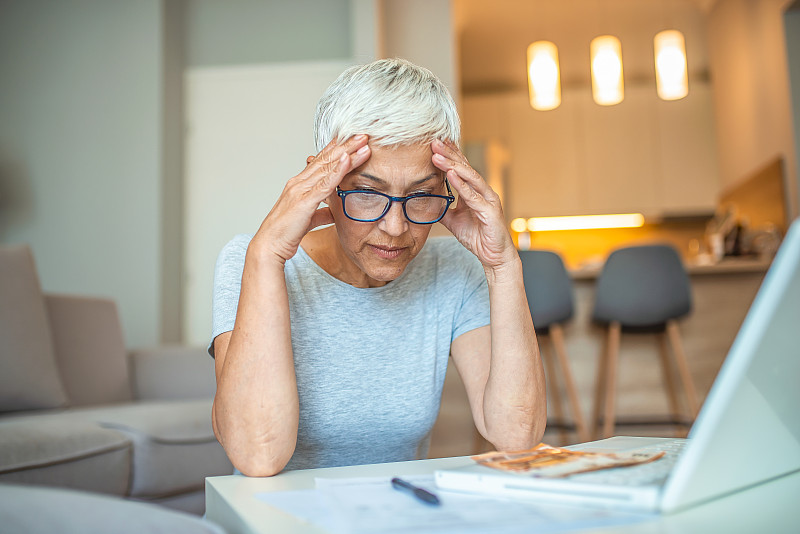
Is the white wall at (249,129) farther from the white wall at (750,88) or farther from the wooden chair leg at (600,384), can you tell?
the white wall at (750,88)

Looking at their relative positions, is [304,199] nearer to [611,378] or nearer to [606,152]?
[611,378]

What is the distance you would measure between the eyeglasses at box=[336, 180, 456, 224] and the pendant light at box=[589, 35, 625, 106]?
303cm

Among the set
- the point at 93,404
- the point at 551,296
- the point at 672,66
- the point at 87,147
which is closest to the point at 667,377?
the point at 551,296

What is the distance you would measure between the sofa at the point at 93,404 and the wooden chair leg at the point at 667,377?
228 centimetres

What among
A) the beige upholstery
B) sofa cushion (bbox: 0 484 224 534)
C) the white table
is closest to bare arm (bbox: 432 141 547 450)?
the white table

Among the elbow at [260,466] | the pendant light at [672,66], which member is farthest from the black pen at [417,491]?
the pendant light at [672,66]

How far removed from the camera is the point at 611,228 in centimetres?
650

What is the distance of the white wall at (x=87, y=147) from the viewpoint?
160 inches

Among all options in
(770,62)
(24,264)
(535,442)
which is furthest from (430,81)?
(770,62)

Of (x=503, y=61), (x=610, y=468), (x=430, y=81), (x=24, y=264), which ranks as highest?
(x=503, y=61)

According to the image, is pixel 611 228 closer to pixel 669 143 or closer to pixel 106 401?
pixel 669 143

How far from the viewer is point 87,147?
4148mm

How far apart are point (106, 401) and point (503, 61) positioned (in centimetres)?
491

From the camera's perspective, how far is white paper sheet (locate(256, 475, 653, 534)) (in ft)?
1.53
